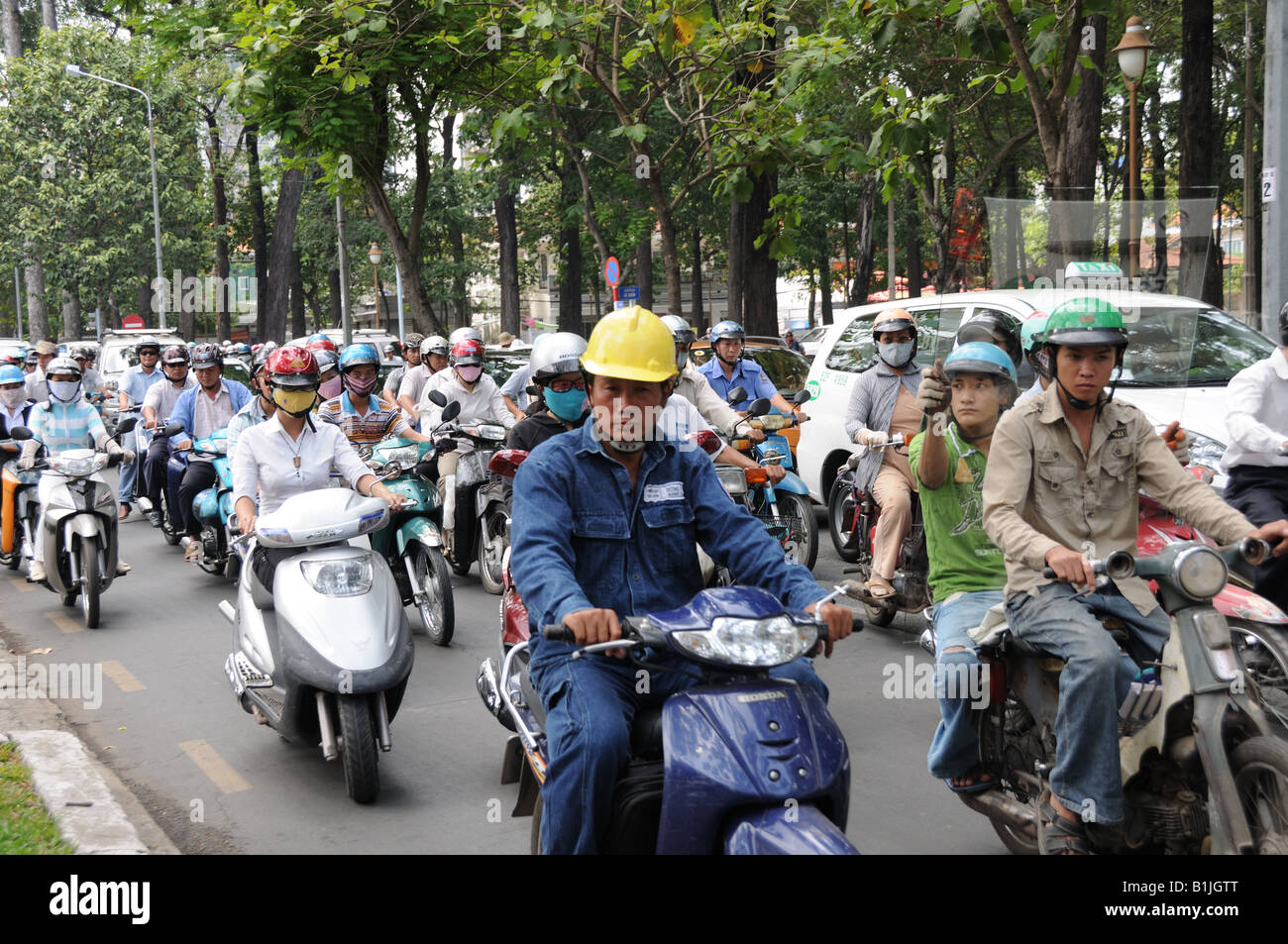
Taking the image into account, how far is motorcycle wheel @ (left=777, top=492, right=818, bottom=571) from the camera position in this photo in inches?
373

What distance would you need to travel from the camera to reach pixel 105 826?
16.1ft

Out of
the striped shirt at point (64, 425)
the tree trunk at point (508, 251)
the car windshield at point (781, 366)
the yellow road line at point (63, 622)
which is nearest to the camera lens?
the yellow road line at point (63, 622)

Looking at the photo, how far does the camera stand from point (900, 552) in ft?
26.0

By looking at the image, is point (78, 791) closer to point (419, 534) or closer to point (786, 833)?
point (419, 534)

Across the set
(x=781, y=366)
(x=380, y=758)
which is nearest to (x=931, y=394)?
(x=380, y=758)

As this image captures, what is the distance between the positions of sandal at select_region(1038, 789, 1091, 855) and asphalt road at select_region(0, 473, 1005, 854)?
82 cm

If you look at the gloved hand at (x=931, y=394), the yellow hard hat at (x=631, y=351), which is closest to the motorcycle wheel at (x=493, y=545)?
the gloved hand at (x=931, y=394)

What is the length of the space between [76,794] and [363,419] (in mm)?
4970

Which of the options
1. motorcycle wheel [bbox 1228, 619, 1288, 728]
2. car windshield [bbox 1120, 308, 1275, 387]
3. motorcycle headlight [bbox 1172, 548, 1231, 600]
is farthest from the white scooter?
car windshield [bbox 1120, 308, 1275, 387]

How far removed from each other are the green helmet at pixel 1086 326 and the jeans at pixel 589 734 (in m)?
1.53

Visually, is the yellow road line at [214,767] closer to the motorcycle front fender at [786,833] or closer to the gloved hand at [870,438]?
the motorcycle front fender at [786,833]

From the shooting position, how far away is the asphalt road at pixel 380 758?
16.4 ft

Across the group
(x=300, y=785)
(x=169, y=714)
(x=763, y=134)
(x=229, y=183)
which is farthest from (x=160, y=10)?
(x=229, y=183)
